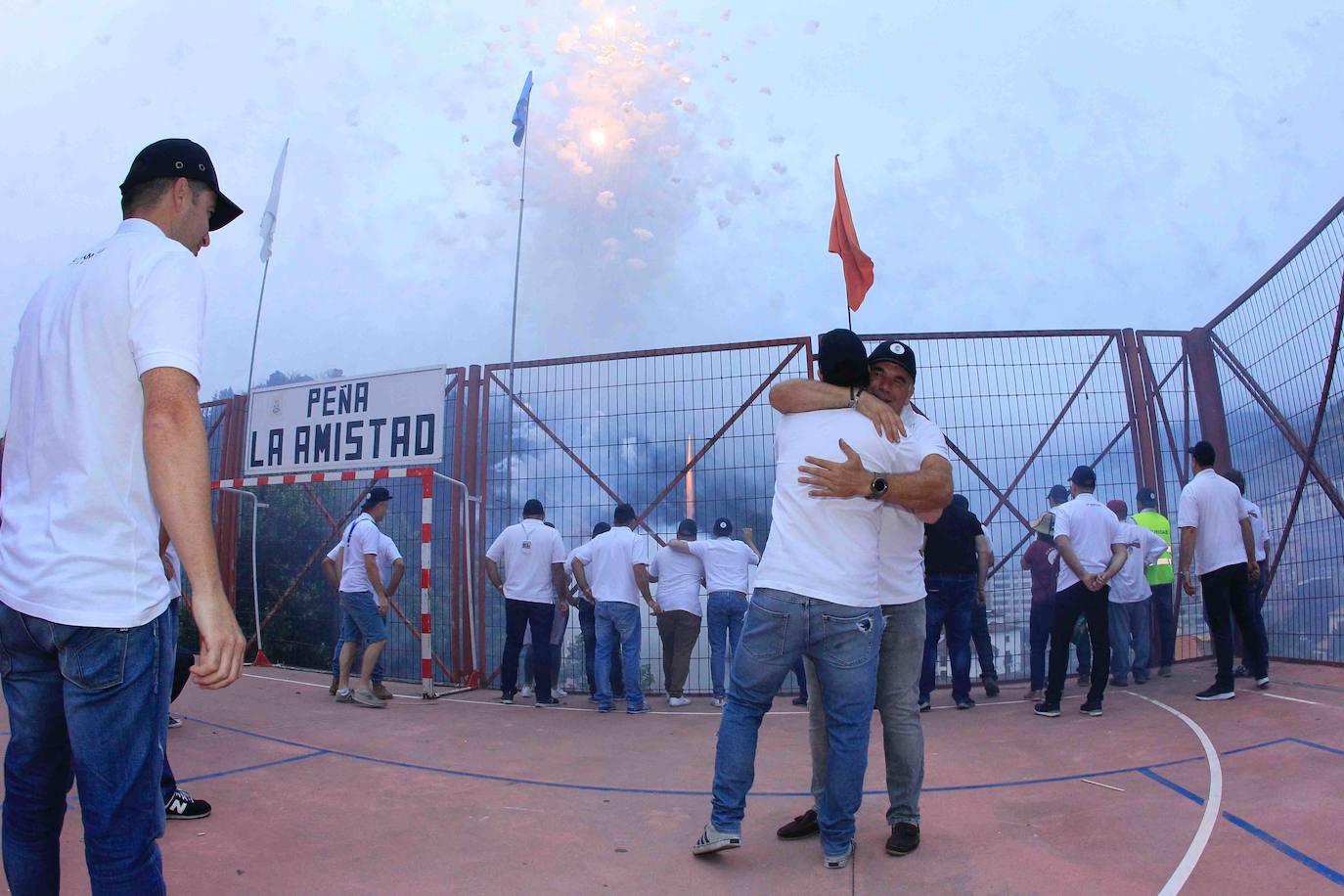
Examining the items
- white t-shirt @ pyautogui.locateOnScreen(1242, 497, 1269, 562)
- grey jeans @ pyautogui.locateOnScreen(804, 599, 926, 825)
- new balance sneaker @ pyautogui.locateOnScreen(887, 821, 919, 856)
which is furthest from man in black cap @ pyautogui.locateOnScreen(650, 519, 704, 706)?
new balance sneaker @ pyautogui.locateOnScreen(887, 821, 919, 856)

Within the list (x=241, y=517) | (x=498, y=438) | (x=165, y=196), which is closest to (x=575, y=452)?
(x=498, y=438)

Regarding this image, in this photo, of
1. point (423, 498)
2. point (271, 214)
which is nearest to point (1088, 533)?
point (423, 498)

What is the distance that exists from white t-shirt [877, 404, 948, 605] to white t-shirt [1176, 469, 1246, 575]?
13.0ft

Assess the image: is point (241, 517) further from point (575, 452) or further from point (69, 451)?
point (69, 451)

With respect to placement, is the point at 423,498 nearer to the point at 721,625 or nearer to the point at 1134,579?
the point at 721,625

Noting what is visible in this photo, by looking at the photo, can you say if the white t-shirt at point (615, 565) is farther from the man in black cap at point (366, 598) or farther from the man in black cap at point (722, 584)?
the man in black cap at point (366, 598)

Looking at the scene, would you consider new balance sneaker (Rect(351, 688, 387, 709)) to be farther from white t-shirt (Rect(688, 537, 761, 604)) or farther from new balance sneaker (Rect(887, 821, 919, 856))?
new balance sneaker (Rect(887, 821, 919, 856))

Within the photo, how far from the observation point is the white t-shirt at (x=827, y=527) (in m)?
3.10

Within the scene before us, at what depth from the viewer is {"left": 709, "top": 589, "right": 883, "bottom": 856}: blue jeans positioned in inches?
121

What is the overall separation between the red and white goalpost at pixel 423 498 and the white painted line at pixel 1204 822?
5.90 m

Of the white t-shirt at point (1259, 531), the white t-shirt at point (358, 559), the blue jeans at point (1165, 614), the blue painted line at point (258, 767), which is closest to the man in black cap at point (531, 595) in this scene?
the white t-shirt at point (358, 559)

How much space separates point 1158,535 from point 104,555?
28.5ft

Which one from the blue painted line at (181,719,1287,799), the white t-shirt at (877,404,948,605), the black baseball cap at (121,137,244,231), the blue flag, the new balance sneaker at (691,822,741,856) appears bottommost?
the blue painted line at (181,719,1287,799)

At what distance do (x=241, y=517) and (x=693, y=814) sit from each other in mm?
8514
